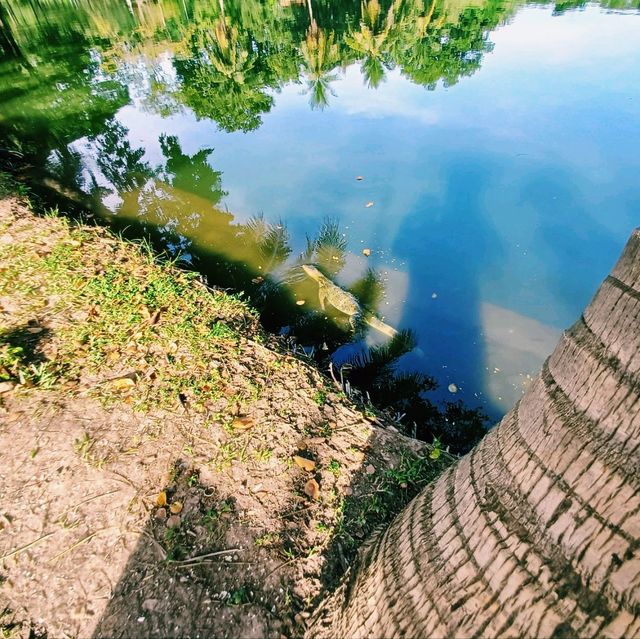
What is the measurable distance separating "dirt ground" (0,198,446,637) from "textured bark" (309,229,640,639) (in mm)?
1112

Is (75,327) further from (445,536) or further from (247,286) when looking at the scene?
(445,536)

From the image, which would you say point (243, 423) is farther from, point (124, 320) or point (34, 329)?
point (34, 329)

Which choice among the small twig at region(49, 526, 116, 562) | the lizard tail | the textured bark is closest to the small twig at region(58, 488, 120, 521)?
the small twig at region(49, 526, 116, 562)

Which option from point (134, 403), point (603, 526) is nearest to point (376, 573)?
point (603, 526)

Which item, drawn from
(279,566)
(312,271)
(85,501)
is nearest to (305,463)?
(279,566)

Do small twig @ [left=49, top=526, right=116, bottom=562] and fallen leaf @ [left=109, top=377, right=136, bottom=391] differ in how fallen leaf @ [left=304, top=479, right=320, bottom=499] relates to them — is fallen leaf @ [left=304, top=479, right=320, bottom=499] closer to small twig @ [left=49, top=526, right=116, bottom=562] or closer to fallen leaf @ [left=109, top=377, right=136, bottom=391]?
small twig @ [left=49, top=526, right=116, bottom=562]

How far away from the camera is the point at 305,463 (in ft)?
8.60

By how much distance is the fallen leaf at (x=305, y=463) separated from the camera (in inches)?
103

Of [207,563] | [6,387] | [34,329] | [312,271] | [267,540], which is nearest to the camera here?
[207,563]

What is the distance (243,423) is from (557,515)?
2199 millimetres

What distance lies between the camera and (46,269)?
12.7ft

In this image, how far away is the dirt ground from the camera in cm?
197

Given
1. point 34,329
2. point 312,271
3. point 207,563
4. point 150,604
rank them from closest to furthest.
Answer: point 150,604
point 207,563
point 34,329
point 312,271

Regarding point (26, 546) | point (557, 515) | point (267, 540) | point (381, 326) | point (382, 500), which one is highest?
point (557, 515)
